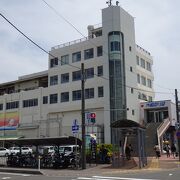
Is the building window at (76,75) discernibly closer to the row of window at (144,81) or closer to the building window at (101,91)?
the building window at (101,91)

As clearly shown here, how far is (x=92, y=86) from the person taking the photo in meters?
53.4

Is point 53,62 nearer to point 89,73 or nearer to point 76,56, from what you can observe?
point 76,56

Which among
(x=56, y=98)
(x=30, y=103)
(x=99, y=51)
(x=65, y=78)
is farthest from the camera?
(x=30, y=103)

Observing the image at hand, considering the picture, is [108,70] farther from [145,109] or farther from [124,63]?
[145,109]

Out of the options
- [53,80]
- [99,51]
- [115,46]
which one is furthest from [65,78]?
[115,46]

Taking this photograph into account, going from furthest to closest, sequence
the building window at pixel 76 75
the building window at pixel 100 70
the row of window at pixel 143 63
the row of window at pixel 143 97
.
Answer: the row of window at pixel 143 63, the row of window at pixel 143 97, the building window at pixel 76 75, the building window at pixel 100 70

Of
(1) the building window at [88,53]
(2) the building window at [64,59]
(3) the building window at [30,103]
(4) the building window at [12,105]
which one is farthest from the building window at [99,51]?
(4) the building window at [12,105]

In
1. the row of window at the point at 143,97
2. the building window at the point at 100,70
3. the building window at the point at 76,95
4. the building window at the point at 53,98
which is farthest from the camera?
the building window at the point at 53,98

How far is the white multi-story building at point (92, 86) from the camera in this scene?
50812 millimetres

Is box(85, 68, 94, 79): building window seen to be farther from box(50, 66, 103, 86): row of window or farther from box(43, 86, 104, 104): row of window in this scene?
box(43, 86, 104, 104): row of window

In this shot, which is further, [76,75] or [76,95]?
[76,75]

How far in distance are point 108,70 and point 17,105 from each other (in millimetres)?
21811

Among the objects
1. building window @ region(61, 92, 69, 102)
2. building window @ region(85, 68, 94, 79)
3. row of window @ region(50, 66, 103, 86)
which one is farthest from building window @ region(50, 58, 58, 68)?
building window @ region(85, 68, 94, 79)

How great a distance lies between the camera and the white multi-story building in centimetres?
5081
